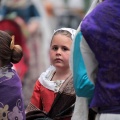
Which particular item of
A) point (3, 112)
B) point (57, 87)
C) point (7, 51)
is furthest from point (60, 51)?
point (3, 112)

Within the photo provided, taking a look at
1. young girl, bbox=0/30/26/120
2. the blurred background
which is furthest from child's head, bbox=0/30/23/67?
the blurred background

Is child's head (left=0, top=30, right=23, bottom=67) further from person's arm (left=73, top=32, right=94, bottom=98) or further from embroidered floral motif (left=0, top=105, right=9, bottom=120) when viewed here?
person's arm (left=73, top=32, right=94, bottom=98)

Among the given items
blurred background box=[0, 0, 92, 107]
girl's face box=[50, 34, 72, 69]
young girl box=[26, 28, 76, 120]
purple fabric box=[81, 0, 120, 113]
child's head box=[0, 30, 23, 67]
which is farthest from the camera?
blurred background box=[0, 0, 92, 107]

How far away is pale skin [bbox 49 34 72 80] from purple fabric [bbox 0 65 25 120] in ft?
1.71

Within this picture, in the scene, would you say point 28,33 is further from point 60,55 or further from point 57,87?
point 57,87

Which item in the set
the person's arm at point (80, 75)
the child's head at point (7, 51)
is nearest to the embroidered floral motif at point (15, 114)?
the child's head at point (7, 51)

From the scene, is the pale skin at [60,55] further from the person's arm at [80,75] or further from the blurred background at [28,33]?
the blurred background at [28,33]

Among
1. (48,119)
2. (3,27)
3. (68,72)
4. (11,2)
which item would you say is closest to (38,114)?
(48,119)

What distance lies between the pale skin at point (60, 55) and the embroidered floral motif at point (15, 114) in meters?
0.59

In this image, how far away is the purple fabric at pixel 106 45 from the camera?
4887mm

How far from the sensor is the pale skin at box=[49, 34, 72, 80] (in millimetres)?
5715

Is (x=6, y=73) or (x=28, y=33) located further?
(x=28, y=33)

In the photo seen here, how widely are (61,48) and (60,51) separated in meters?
0.05

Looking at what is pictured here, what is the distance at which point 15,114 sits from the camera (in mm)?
5250
